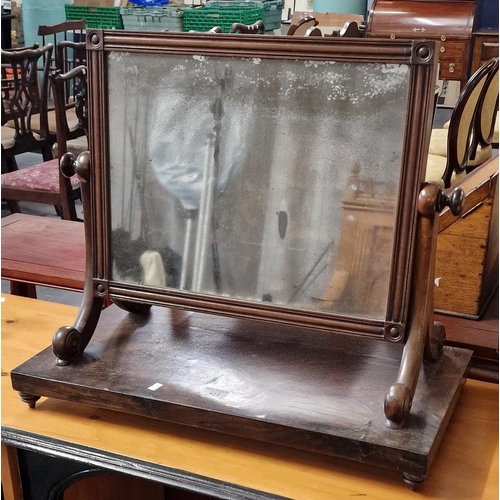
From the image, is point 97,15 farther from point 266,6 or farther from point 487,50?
point 487,50

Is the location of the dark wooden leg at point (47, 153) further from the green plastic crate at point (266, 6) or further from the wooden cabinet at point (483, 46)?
the wooden cabinet at point (483, 46)

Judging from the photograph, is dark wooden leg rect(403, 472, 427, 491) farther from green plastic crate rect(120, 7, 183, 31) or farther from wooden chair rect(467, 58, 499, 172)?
green plastic crate rect(120, 7, 183, 31)

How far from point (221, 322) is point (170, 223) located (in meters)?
0.19

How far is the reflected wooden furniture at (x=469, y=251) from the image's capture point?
1003mm

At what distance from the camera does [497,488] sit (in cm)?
70

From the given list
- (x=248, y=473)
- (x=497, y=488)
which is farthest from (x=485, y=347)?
(x=248, y=473)

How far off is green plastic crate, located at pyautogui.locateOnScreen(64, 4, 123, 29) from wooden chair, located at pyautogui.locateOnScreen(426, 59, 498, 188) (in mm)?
3902

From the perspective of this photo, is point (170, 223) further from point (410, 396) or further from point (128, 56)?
point (410, 396)

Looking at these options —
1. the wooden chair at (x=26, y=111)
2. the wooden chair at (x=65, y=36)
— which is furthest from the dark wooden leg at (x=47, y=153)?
the wooden chair at (x=65, y=36)

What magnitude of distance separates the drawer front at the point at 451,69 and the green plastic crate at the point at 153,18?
1600 mm

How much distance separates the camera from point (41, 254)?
1294mm

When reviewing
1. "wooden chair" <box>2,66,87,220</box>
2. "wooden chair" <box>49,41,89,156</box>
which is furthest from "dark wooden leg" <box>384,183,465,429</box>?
"wooden chair" <box>2,66,87,220</box>

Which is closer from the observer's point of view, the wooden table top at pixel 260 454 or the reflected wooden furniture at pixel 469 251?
the wooden table top at pixel 260 454

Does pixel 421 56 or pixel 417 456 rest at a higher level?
pixel 421 56
